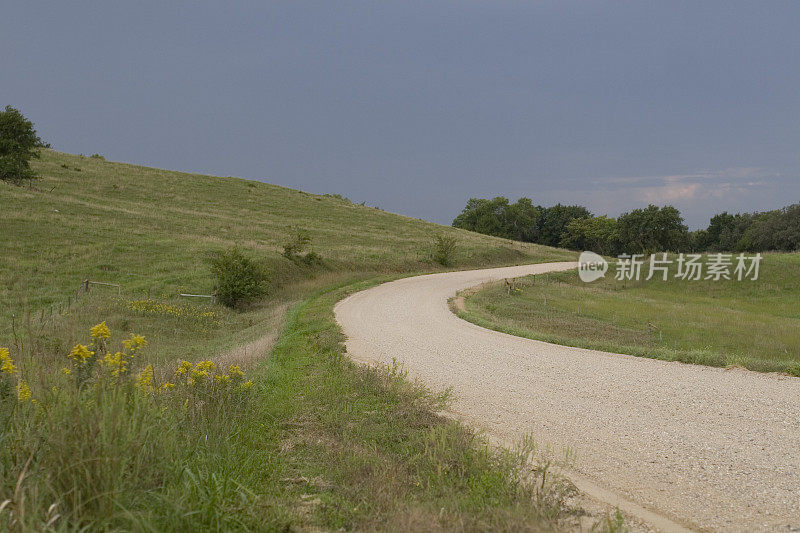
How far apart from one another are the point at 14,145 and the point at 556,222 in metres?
95.1

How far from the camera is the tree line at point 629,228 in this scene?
2507 inches

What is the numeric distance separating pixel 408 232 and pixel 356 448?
5234 cm

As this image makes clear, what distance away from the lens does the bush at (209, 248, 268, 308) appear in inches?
918

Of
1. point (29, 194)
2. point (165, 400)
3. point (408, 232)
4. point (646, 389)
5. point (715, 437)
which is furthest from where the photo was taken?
point (408, 232)

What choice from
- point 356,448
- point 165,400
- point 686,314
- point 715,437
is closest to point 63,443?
point 165,400

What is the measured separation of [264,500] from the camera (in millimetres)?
4102

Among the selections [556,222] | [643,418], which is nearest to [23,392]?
[643,418]

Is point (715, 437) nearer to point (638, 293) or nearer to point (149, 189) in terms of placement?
point (638, 293)

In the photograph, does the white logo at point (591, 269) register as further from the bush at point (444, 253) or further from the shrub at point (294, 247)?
the shrub at point (294, 247)

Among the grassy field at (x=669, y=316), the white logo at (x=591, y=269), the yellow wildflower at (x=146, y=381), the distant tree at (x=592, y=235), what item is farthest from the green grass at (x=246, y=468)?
the distant tree at (x=592, y=235)

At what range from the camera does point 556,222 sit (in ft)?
369

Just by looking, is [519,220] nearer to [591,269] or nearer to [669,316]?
[591,269]

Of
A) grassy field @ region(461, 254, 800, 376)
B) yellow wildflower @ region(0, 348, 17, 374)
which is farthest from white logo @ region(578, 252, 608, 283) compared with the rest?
yellow wildflower @ region(0, 348, 17, 374)

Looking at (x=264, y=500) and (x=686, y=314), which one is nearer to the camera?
(x=264, y=500)
